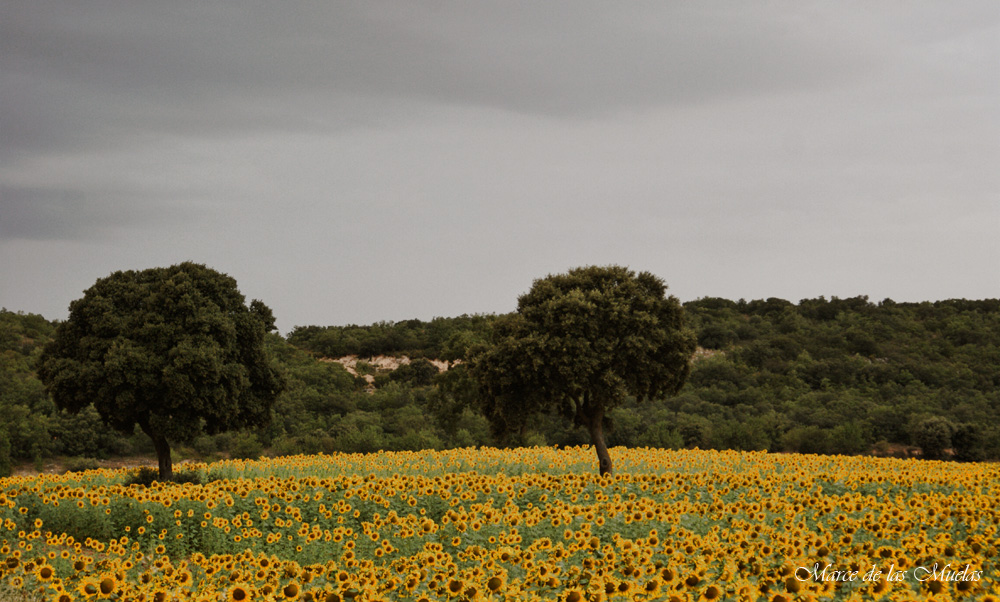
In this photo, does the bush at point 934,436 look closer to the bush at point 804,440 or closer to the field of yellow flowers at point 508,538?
the bush at point 804,440

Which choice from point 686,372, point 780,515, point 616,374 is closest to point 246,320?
point 616,374

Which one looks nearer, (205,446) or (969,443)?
(969,443)

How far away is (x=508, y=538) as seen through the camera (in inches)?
Answer: 409

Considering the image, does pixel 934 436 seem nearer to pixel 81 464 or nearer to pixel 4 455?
pixel 81 464

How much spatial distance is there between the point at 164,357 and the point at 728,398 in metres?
41.1

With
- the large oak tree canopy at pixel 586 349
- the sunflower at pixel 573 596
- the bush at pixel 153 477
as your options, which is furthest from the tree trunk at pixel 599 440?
the sunflower at pixel 573 596

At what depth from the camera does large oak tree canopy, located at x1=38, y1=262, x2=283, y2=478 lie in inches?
806

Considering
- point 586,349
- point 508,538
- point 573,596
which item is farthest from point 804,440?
point 573,596

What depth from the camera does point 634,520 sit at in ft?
38.6

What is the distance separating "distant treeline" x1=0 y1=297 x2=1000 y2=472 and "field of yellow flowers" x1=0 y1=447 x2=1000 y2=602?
10.0m

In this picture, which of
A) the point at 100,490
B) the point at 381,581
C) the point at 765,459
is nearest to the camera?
the point at 381,581

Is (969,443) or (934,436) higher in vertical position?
(934,436)

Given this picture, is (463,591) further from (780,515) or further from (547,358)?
(547,358)

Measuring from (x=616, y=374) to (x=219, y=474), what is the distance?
12.4 meters
